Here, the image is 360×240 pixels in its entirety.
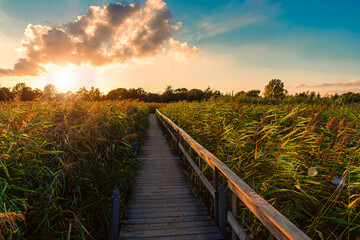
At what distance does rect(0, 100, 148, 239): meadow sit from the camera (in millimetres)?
2135

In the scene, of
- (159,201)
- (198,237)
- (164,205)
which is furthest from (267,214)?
(159,201)

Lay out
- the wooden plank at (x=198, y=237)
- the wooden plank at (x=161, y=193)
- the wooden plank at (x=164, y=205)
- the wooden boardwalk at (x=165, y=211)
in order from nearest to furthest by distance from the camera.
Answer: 1. the wooden plank at (x=198, y=237)
2. the wooden boardwalk at (x=165, y=211)
3. the wooden plank at (x=164, y=205)
4. the wooden plank at (x=161, y=193)

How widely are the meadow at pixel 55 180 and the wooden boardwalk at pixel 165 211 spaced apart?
317 millimetres

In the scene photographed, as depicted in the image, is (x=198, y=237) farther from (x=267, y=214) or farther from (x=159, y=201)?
(x=267, y=214)

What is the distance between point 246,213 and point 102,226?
2.11m

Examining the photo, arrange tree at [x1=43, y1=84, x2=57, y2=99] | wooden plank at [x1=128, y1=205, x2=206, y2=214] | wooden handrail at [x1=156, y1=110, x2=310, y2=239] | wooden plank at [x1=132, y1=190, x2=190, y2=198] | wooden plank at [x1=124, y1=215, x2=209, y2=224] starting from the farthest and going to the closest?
tree at [x1=43, y1=84, x2=57, y2=99] < wooden plank at [x1=132, y1=190, x2=190, y2=198] < wooden plank at [x1=128, y1=205, x2=206, y2=214] < wooden plank at [x1=124, y1=215, x2=209, y2=224] < wooden handrail at [x1=156, y1=110, x2=310, y2=239]

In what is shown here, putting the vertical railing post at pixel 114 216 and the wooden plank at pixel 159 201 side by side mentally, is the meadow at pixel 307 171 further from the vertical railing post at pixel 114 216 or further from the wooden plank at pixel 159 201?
the vertical railing post at pixel 114 216

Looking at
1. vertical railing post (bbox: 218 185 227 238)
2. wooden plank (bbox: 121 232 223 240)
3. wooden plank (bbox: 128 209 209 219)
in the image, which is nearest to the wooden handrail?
vertical railing post (bbox: 218 185 227 238)

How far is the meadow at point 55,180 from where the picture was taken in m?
2.13

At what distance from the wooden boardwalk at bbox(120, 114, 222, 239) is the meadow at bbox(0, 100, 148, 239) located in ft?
1.04

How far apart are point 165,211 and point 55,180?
72.4 inches

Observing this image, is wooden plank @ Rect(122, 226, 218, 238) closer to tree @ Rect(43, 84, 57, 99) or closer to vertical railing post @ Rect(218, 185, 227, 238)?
vertical railing post @ Rect(218, 185, 227, 238)

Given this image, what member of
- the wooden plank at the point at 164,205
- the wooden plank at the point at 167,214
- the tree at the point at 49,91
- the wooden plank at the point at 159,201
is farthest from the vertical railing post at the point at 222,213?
the tree at the point at 49,91

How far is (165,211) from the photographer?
11.0 ft
